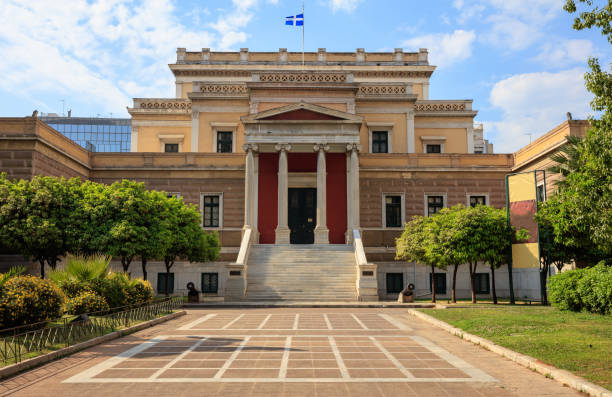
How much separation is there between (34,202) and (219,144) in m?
18.4

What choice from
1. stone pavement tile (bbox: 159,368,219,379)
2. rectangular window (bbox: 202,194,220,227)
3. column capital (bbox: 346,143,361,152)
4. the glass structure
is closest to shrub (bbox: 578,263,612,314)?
stone pavement tile (bbox: 159,368,219,379)

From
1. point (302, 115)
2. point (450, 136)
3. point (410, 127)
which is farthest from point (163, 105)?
point (450, 136)

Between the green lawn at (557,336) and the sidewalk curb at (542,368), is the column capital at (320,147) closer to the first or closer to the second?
the green lawn at (557,336)

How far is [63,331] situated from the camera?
40.6 feet

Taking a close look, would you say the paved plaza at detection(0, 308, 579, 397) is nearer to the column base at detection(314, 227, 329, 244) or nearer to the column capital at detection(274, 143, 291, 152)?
the column base at detection(314, 227, 329, 244)

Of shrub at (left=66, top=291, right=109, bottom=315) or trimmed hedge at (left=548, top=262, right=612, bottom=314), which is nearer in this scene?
shrub at (left=66, top=291, right=109, bottom=315)

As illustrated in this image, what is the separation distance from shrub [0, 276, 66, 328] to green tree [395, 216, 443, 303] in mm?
18114

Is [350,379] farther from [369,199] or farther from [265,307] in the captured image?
[369,199]

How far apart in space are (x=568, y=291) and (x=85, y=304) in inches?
658

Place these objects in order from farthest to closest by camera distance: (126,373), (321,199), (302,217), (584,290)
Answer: (302,217)
(321,199)
(584,290)
(126,373)

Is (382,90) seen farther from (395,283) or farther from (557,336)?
(557,336)

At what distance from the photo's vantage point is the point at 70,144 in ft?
108

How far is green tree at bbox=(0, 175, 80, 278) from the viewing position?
75.8 feet

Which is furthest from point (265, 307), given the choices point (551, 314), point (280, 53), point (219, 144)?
point (280, 53)
